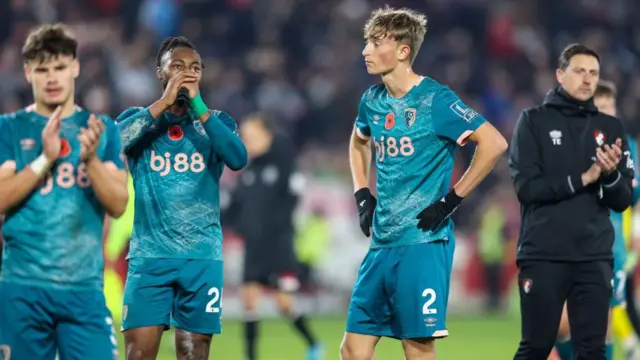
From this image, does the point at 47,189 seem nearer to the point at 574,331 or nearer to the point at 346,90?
the point at 574,331

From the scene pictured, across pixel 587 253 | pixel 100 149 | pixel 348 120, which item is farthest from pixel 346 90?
pixel 100 149

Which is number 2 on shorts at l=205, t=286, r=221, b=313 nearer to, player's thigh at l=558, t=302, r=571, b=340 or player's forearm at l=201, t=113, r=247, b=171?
player's forearm at l=201, t=113, r=247, b=171

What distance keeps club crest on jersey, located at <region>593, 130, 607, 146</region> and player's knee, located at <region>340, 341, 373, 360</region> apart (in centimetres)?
212

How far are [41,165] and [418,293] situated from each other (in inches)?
94.4

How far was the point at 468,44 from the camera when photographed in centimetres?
2289

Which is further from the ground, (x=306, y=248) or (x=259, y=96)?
(x=259, y=96)

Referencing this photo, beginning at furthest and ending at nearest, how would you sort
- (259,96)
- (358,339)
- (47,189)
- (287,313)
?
(259,96), (287,313), (358,339), (47,189)

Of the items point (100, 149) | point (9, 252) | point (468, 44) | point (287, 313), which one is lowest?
point (287, 313)

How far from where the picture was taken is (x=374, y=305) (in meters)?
7.15

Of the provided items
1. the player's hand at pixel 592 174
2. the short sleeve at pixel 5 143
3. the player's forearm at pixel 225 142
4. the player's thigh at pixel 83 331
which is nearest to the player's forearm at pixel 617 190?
the player's hand at pixel 592 174

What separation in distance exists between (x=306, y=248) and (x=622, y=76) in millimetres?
7523

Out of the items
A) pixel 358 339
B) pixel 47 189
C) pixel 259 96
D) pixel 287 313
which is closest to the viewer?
pixel 47 189

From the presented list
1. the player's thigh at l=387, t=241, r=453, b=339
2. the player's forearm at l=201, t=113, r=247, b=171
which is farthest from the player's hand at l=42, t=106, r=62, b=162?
the player's thigh at l=387, t=241, r=453, b=339

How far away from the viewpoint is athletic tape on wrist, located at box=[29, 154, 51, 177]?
5.77 m
